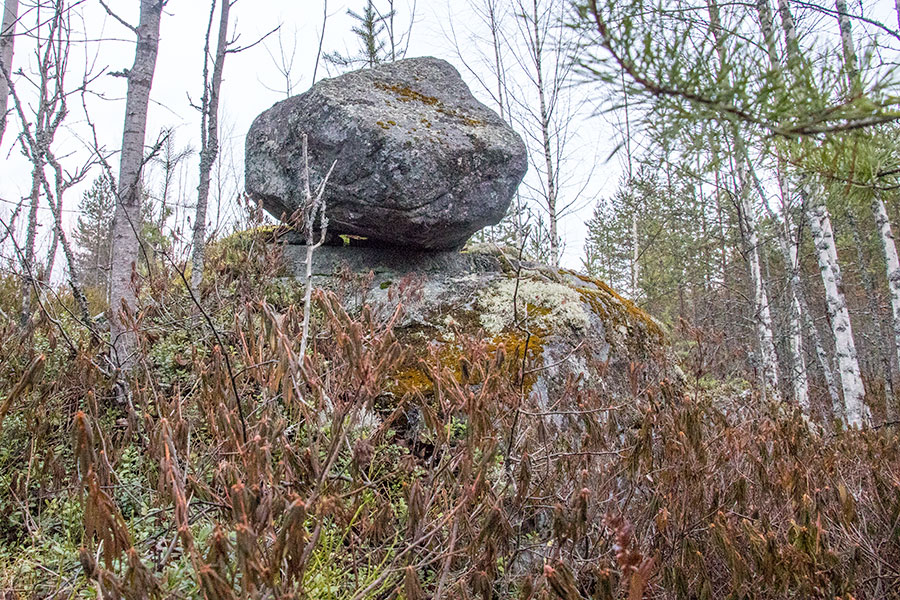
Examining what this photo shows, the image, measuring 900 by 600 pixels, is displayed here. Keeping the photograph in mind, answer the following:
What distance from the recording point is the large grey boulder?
420 cm

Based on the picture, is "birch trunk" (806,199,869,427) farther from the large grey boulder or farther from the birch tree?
the large grey boulder

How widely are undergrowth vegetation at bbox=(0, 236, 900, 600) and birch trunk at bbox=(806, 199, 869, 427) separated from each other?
408 centimetres

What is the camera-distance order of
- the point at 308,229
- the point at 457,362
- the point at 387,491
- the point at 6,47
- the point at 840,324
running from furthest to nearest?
1. the point at 840,324
2. the point at 6,47
3. the point at 457,362
4. the point at 387,491
5. the point at 308,229

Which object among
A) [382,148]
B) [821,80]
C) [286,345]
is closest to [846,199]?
[821,80]

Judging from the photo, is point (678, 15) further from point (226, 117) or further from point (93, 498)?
point (226, 117)

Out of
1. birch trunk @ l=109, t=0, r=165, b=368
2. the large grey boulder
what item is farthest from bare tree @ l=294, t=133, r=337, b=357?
the large grey boulder

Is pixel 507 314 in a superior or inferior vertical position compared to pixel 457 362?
superior

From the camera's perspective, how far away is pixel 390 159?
417 cm

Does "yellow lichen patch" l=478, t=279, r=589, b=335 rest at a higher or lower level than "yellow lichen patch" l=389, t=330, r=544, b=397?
higher

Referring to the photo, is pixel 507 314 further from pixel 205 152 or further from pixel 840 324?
pixel 840 324

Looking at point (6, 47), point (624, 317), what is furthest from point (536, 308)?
point (6, 47)

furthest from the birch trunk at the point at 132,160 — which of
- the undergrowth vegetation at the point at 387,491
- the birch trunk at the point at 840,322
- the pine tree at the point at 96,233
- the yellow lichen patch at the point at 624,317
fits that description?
the pine tree at the point at 96,233

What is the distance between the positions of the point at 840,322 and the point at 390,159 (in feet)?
20.6

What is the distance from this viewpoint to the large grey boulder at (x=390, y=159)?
165 inches
